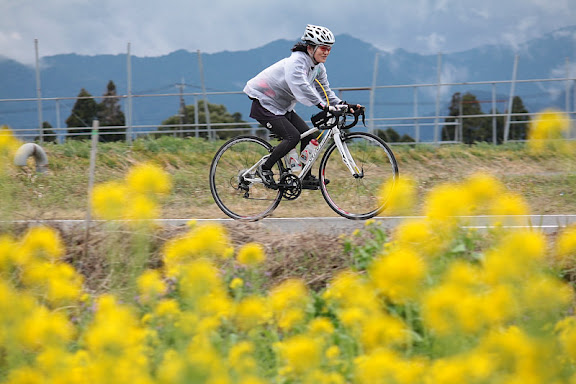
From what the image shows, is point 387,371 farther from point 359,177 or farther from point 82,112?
point 82,112

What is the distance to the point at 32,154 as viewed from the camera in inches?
397

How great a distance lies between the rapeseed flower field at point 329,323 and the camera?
7.35 feet

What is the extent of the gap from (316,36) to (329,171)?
1.19 m

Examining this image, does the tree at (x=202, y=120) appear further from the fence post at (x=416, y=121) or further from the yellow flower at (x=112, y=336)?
the yellow flower at (x=112, y=336)

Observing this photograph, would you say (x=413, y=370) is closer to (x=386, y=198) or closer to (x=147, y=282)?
(x=147, y=282)

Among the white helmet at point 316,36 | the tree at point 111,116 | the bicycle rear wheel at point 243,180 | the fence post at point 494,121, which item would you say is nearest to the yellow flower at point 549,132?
the white helmet at point 316,36

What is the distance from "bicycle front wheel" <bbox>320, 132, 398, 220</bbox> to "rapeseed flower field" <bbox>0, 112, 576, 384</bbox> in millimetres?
2199

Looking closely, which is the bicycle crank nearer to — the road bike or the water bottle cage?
the road bike

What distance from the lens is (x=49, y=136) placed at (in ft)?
57.7

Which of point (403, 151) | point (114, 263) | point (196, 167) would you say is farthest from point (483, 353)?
point (403, 151)

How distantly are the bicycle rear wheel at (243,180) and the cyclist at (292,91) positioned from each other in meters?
0.15

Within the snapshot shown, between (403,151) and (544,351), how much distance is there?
1046cm

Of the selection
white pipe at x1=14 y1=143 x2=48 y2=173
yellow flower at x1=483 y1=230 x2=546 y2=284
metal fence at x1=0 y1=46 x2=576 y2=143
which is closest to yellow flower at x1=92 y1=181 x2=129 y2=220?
yellow flower at x1=483 y1=230 x2=546 y2=284

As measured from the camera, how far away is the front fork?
19.7ft
